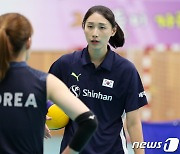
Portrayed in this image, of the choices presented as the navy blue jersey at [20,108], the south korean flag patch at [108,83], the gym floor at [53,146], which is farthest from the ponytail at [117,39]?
the gym floor at [53,146]

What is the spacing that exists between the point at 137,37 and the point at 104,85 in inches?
191

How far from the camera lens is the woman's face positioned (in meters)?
3.24

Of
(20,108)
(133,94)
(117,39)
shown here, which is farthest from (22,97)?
(117,39)

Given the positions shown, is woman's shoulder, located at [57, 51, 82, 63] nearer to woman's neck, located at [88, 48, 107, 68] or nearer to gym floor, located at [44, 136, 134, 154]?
woman's neck, located at [88, 48, 107, 68]

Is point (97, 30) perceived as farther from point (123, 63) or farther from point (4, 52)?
point (4, 52)

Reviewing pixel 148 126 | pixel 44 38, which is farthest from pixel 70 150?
pixel 44 38

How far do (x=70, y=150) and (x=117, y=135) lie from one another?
0.92 metres

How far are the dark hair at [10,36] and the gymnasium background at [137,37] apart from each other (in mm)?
4874

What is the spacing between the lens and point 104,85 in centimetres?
327

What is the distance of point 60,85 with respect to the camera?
2.34 m

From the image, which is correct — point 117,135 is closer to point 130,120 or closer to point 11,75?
point 130,120

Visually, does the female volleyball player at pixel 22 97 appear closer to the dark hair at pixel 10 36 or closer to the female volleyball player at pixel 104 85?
the dark hair at pixel 10 36

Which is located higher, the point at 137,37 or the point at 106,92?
the point at 106,92

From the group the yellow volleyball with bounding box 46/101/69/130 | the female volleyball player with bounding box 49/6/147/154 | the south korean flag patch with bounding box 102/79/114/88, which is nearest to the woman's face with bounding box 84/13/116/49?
the female volleyball player with bounding box 49/6/147/154
